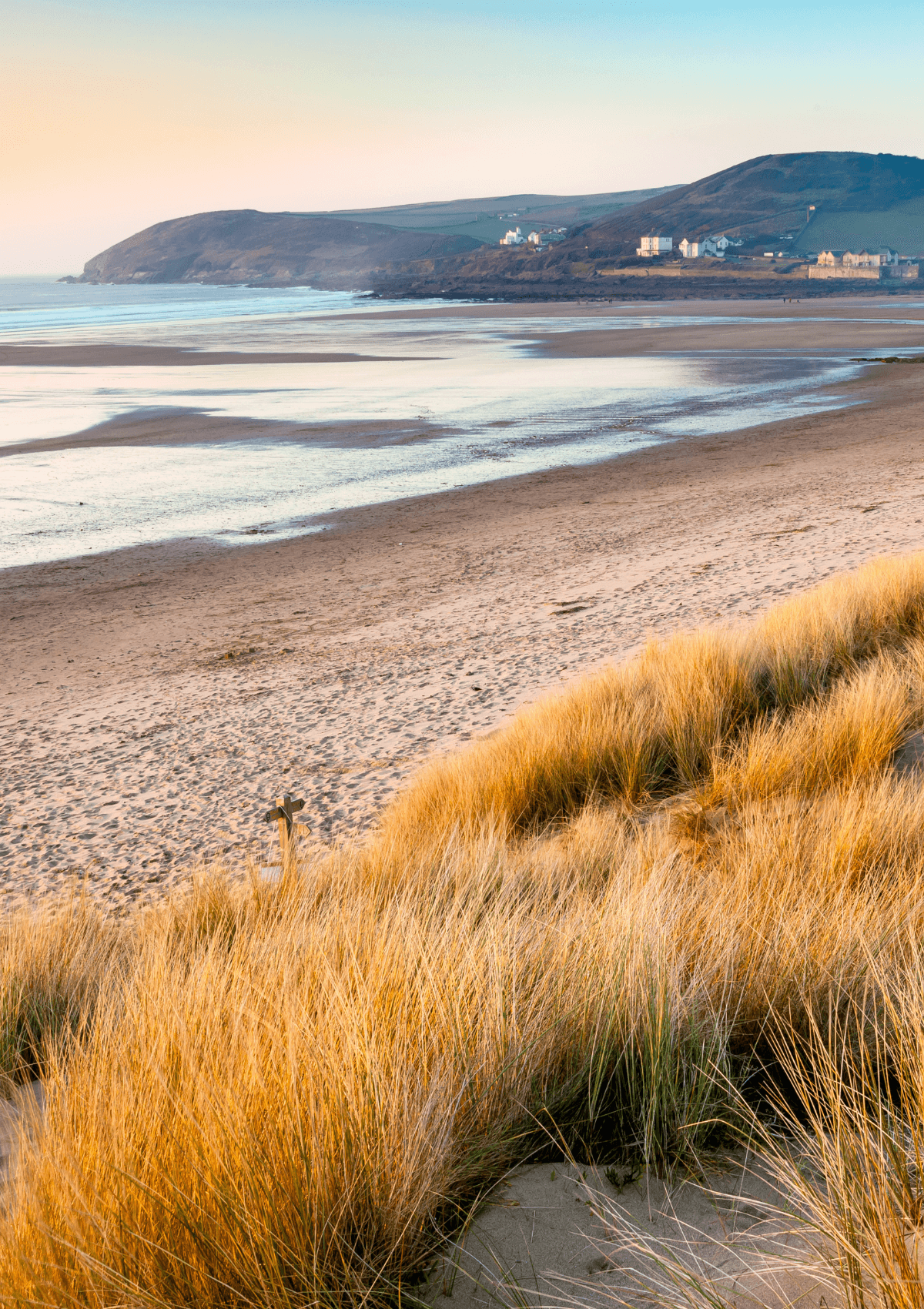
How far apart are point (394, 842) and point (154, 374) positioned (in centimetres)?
3279

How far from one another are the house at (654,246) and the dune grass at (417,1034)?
153 metres

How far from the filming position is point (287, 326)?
5784cm

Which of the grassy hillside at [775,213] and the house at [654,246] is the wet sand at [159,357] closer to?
the house at [654,246]

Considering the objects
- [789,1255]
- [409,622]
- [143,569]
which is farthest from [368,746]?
[143,569]

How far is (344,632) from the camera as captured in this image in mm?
8602

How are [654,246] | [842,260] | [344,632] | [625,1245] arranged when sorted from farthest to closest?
[654,246] < [842,260] < [344,632] < [625,1245]

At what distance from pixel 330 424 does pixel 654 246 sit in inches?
5544

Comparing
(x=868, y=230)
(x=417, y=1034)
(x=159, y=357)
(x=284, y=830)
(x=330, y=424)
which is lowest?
(x=284, y=830)

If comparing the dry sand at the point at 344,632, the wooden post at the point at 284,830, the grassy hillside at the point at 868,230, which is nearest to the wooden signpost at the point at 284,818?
the wooden post at the point at 284,830

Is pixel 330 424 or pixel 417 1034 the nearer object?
pixel 417 1034

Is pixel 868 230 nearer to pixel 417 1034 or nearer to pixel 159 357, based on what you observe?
pixel 159 357

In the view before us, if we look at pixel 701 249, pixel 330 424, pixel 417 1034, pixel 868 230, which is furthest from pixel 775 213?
pixel 417 1034

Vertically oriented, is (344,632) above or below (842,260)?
below

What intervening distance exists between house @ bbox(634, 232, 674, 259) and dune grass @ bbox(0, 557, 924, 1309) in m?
153
